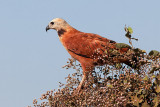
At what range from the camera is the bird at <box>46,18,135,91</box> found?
7.91 meters

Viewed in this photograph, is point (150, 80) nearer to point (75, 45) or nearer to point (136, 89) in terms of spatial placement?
point (136, 89)

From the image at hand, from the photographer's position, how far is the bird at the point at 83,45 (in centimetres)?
791

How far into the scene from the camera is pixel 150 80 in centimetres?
610

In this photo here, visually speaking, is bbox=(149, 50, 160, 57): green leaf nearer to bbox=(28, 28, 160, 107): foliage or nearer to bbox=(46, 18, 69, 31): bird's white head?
bbox=(28, 28, 160, 107): foliage

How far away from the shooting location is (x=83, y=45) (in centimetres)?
864

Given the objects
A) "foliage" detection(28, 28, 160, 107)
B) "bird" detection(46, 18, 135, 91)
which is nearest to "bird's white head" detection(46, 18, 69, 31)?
"bird" detection(46, 18, 135, 91)

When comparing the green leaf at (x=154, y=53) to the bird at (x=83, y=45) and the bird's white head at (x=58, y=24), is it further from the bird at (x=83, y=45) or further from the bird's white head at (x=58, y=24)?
the bird's white head at (x=58, y=24)

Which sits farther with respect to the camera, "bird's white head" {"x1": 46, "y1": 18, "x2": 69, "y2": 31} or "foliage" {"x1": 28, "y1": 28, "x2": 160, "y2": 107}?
"bird's white head" {"x1": 46, "y1": 18, "x2": 69, "y2": 31}

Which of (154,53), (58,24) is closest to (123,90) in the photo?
(154,53)

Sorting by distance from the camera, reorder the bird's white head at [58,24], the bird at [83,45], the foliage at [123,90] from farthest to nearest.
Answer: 1. the bird's white head at [58,24]
2. the bird at [83,45]
3. the foliage at [123,90]

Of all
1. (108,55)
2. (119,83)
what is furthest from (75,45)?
(119,83)

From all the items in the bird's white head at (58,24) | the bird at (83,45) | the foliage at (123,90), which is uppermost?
the bird's white head at (58,24)

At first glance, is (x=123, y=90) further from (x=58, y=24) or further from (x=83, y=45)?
(x=58, y=24)

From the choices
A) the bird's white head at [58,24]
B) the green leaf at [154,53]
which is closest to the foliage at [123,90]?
the green leaf at [154,53]
